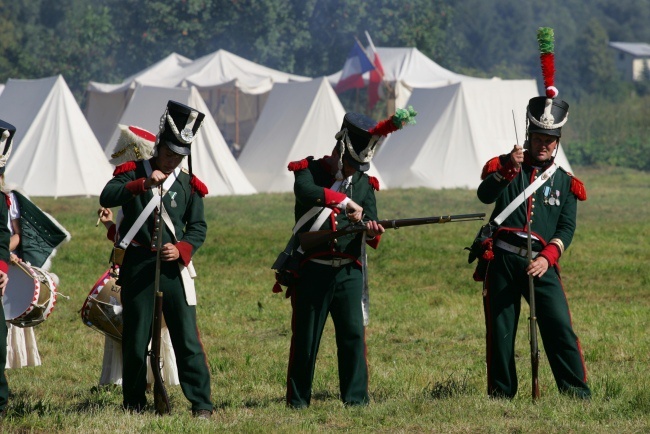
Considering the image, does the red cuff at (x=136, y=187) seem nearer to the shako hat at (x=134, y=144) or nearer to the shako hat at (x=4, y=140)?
the shako hat at (x=4, y=140)

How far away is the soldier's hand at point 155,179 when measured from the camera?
5.73 m

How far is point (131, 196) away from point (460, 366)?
10.2 feet

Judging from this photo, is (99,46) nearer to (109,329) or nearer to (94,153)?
(94,153)

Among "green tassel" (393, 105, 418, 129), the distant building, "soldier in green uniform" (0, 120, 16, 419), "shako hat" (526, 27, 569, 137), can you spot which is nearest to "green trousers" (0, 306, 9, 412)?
"soldier in green uniform" (0, 120, 16, 419)

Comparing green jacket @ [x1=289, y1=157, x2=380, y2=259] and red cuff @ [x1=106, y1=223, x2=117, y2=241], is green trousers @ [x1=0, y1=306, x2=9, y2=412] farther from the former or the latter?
green jacket @ [x1=289, y1=157, x2=380, y2=259]

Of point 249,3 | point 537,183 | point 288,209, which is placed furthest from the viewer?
point 249,3

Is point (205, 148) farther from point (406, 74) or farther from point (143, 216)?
point (143, 216)

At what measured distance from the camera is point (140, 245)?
607cm

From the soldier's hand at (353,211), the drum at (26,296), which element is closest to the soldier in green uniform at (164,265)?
the drum at (26,296)

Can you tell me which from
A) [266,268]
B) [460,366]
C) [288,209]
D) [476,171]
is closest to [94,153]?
[288,209]

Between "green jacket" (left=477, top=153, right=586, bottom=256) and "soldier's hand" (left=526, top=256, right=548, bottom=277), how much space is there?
6.8 inches

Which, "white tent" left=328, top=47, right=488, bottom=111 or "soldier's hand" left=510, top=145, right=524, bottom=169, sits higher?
"white tent" left=328, top=47, right=488, bottom=111

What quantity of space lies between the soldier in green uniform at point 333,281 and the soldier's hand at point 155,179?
0.81m

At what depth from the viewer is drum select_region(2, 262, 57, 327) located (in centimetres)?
657
